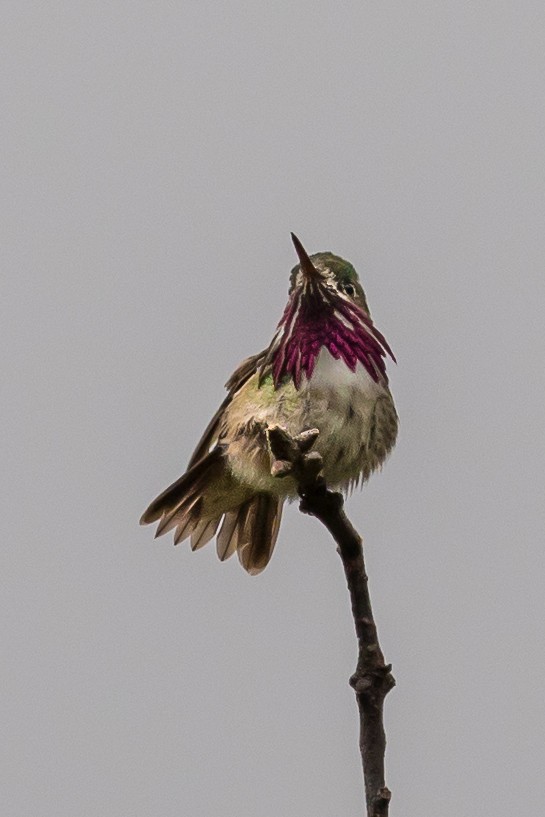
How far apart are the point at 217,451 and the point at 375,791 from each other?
2.47 m

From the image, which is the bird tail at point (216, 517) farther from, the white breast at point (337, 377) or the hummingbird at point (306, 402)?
the white breast at point (337, 377)

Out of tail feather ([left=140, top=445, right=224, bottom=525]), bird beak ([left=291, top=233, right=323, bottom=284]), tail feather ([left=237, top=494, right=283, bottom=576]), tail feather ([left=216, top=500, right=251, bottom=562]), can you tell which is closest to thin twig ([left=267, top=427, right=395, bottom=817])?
bird beak ([left=291, top=233, right=323, bottom=284])

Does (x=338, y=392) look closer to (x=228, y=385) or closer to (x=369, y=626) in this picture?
(x=228, y=385)

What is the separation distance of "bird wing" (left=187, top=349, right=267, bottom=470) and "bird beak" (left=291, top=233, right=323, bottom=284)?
466 mm

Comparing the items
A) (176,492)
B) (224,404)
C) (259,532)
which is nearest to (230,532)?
(259,532)

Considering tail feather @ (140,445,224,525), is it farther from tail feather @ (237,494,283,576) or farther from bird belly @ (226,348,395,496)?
tail feather @ (237,494,283,576)

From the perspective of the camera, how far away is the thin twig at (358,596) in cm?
413

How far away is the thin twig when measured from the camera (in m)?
4.13

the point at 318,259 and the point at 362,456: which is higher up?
the point at 318,259

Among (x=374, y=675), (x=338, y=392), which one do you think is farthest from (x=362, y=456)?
(x=374, y=675)

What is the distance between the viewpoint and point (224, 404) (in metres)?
6.35

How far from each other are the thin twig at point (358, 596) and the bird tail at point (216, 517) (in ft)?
4.94

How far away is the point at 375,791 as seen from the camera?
13.0ft

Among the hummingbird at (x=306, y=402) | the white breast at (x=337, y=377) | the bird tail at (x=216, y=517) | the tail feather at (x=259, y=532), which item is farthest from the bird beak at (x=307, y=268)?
the tail feather at (x=259, y=532)
